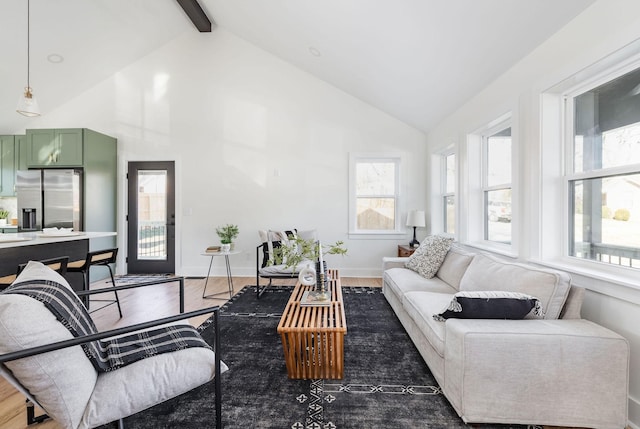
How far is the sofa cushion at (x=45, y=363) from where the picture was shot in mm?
994

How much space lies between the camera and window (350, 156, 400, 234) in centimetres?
488

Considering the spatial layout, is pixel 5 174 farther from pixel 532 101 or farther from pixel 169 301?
pixel 532 101

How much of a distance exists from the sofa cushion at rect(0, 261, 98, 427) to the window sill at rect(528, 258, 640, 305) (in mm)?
2588

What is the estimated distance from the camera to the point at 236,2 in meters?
3.88

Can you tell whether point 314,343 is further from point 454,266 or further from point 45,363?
point 454,266

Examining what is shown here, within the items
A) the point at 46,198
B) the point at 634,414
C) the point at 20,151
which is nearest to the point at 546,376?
the point at 634,414

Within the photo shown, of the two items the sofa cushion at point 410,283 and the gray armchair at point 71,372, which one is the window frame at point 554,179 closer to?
the sofa cushion at point 410,283

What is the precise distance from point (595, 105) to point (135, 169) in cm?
597

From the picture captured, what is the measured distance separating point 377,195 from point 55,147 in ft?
16.9

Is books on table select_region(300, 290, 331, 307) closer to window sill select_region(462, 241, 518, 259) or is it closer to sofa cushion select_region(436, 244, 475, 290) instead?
sofa cushion select_region(436, 244, 475, 290)

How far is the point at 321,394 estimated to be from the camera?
175cm

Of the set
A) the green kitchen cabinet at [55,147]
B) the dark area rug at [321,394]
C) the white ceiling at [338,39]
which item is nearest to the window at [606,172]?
the white ceiling at [338,39]

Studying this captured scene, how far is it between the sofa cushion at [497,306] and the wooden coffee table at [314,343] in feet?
2.35

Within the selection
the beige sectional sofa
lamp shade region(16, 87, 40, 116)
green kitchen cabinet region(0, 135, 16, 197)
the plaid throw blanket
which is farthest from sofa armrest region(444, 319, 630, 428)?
green kitchen cabinet region(0, 135, 16, 197)
